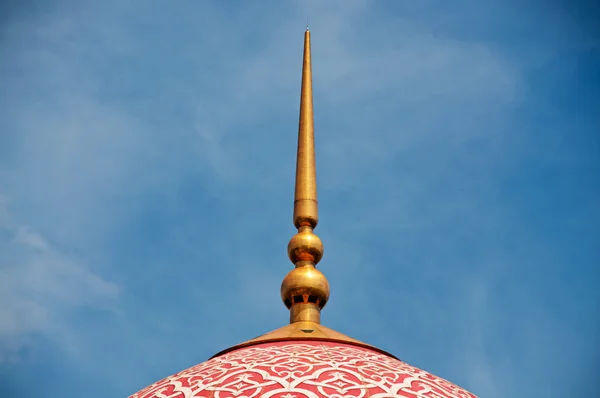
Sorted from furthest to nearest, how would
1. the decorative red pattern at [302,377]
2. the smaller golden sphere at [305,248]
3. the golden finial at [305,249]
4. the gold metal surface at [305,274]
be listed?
the smaller golden sphere at [305,248], the golden finial at [305,249], the gold metal surface at [305,274], the decorative red pattern at [302,377]

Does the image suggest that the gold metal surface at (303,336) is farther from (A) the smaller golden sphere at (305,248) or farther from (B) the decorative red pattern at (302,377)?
(A) the smaller golden sphere at (305,248)

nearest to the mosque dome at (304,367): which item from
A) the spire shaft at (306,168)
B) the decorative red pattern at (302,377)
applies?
the decorative red pattern at (302,377)

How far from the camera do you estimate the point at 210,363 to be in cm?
723

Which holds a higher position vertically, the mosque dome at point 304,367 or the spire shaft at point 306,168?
the spire shaft at point 306,168

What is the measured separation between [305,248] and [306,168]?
105 centimetres

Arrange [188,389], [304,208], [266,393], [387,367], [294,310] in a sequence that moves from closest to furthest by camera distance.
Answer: [266,393] < [188,389] < [387,367] < [294,310] < [304,208]

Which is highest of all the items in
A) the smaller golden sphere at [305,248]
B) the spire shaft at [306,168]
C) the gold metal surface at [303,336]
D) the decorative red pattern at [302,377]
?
the spire shaft at [306,168]

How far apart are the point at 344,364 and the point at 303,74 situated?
15.3ft

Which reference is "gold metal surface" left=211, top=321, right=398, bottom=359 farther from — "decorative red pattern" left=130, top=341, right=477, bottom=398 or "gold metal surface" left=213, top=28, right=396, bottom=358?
"decorative red pattern" left=130, top=341, right=477, bottom=398

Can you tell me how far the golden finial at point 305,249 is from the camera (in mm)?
8508

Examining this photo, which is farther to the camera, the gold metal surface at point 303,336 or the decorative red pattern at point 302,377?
the gold metal surface at point 303,336

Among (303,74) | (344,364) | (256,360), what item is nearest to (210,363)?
(256,360)

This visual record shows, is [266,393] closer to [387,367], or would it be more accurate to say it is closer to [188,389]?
[188,389]

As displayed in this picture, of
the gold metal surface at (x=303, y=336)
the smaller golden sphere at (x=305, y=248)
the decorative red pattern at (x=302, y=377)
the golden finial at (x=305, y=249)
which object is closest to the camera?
the decorative red pattern at (x=302, y=377)
